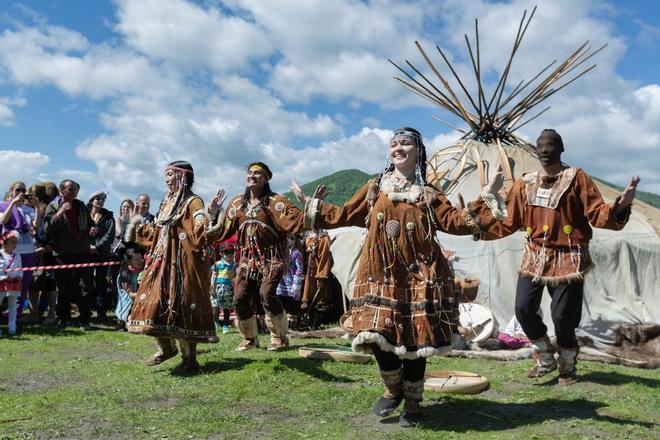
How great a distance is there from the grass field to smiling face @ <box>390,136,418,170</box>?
5.99ft

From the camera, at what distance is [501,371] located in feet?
19.8

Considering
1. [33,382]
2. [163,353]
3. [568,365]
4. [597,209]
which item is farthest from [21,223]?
[597,209]

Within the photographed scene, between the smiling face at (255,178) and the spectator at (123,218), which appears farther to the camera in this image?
the spectator at (123,218)

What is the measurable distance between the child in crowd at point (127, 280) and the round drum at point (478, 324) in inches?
173

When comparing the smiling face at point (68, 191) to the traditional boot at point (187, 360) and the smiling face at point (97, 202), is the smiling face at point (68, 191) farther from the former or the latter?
the traditional boot at point (187, 360)

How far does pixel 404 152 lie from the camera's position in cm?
435

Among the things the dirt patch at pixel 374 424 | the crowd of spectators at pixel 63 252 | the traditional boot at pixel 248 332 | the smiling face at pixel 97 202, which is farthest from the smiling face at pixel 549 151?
the smiling face at pixel 97 202

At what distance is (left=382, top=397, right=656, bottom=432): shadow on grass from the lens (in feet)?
13.8

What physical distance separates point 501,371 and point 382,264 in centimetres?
254

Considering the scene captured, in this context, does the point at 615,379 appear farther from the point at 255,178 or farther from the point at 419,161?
the point at 255,178

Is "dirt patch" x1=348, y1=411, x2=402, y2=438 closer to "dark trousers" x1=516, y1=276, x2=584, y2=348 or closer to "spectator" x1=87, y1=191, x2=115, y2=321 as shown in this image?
"dark trousers" x1=516, y1=276, x2=584, y2=348

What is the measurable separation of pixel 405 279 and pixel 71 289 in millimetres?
6449

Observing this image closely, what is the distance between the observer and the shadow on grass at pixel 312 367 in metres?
5.45

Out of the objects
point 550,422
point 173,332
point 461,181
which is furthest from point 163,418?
point 461,181
